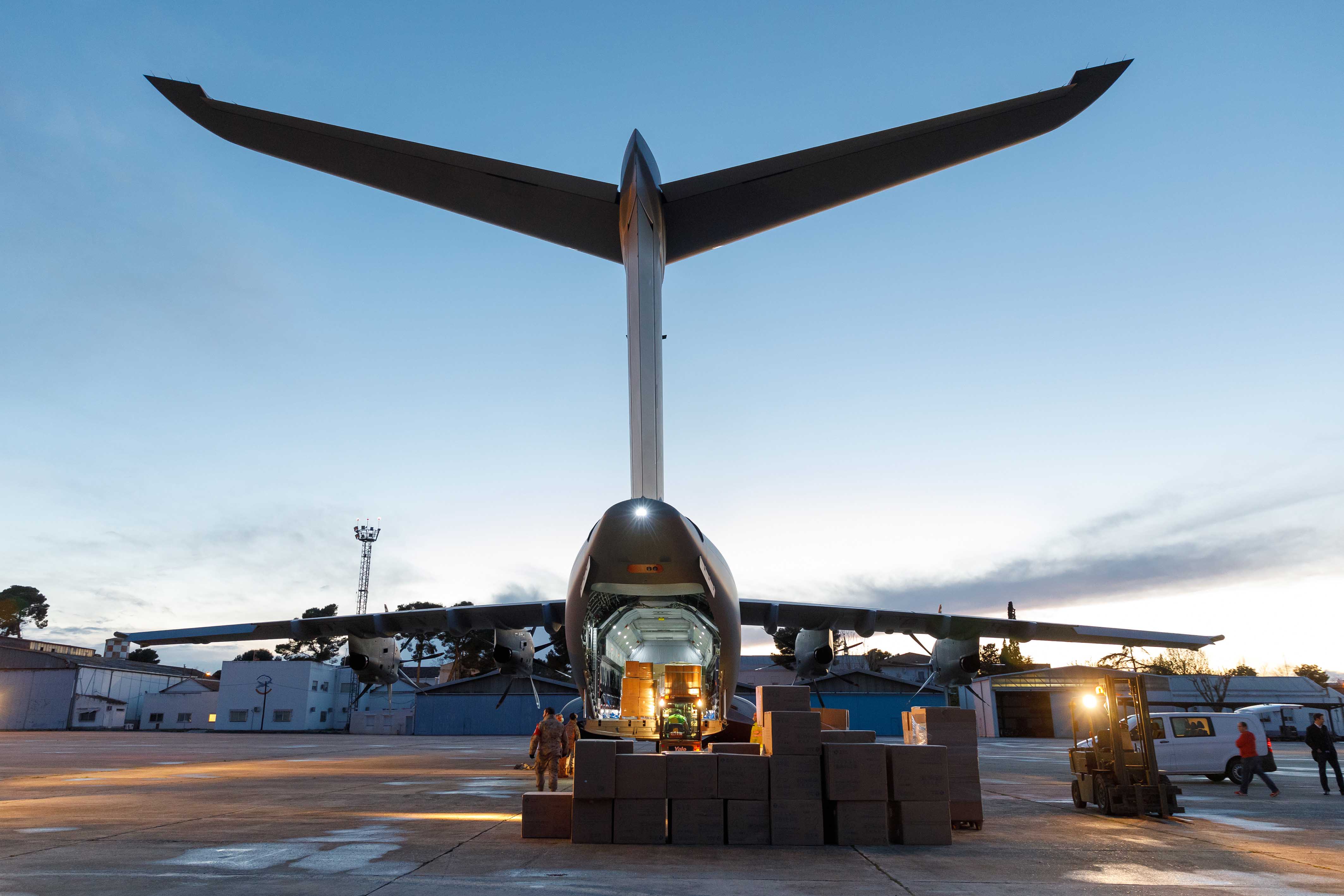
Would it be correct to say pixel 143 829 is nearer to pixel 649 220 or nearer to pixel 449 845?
pixel 449 845

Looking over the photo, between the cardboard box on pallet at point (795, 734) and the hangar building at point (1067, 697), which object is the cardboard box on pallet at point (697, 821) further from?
the hangar building at point (1067, 697)

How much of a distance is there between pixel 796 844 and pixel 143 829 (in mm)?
6215

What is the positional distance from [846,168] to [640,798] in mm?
6982

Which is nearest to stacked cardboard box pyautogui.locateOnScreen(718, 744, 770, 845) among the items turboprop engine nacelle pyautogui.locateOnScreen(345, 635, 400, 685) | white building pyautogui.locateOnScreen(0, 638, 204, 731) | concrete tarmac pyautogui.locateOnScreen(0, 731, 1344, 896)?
concrete tarmac pyautogui.locateOnScreen(0, 731, 1344, 896)

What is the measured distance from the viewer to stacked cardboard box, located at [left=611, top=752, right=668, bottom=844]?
735 centimetres

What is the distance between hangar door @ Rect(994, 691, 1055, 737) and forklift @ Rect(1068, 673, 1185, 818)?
41525 millimetres

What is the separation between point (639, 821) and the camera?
737 centimetres

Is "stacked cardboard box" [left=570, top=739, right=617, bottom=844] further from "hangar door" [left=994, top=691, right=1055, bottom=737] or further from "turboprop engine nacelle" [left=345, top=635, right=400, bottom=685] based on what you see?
"hangar door" [left=994, top=691, right=1055, bottom=737]

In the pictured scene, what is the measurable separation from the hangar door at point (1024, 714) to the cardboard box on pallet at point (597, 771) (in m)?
46.7

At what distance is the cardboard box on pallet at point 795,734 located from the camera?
24.7ft

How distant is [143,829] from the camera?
7.90 meters

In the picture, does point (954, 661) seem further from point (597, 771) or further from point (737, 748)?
point (597, 771)

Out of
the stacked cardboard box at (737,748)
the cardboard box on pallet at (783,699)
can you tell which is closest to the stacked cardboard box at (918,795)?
the stacked cardboard box at (737,748)

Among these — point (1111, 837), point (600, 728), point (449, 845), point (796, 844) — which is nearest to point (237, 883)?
point (449, 845)
